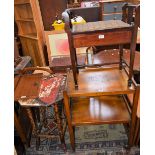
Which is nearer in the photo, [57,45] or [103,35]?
[103,35]

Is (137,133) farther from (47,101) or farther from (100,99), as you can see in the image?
(47,101)

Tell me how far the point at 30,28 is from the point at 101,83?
2.47m

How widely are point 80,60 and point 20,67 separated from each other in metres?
0.73

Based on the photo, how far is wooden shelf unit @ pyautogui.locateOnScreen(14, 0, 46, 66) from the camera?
9.48 ft

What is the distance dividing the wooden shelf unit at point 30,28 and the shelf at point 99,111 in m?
1.73

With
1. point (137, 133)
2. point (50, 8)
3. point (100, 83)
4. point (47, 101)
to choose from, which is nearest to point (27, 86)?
point (47, 101)

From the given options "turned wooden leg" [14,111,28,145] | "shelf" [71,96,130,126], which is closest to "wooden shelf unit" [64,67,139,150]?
"shelf" [71,96,130,126]

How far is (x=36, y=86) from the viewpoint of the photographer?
1.54 metres

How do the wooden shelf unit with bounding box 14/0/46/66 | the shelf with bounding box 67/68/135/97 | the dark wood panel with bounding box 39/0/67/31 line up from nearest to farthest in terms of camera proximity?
the shelf with bounding box 67/68/135/97 → the wooden shelf unit with bounding box 14/0/46/66 → the dark wood panel with bounding box 39/0/67/31

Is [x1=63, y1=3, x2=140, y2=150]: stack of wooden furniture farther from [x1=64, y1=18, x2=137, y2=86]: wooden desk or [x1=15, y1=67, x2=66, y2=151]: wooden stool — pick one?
[x1=15, y1=67, x2=66, y2=151]: wooden stool

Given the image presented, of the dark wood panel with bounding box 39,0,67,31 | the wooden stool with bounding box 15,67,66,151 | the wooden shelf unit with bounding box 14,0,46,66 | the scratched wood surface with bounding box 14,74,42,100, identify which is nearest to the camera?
the wooden stool with bounding box 15,67,66,151

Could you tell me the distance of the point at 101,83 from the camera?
129 centimetres

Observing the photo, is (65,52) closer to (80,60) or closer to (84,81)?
(80,60)

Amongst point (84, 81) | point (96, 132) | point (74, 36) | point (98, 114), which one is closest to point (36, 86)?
point (84, 81)
